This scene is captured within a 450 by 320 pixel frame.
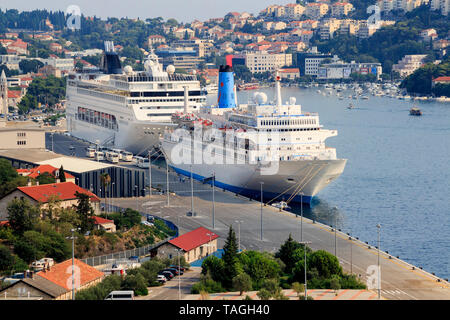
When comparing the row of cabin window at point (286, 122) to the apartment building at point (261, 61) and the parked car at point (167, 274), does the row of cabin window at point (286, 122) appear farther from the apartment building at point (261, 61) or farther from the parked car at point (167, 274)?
the apartment building at point (261, 61)

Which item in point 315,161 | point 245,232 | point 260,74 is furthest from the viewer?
point 260,74

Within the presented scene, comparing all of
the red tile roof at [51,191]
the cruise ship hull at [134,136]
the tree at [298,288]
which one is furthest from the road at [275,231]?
the cruise ship hull at [134,136]

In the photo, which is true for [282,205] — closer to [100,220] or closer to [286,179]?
[286,179]

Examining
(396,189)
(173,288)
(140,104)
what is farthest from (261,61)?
(173,288)

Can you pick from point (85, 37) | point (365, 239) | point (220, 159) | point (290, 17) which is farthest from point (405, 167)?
point (290, 17)

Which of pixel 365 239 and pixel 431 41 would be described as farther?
pixel 431 41
